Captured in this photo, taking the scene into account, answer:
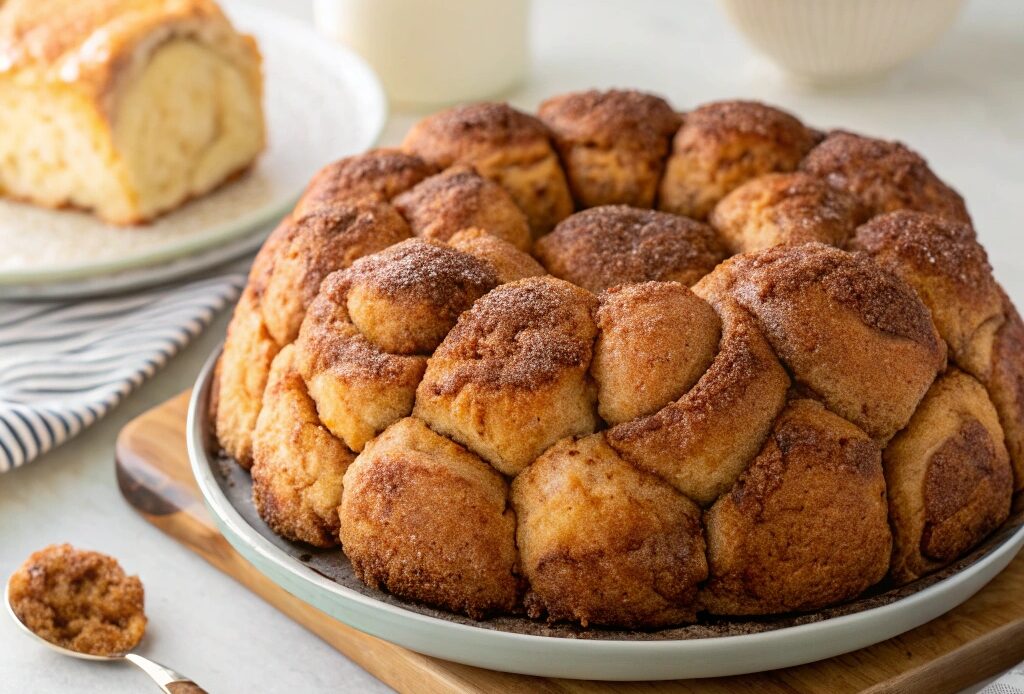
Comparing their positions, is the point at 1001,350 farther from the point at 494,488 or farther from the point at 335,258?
the point at 335,258

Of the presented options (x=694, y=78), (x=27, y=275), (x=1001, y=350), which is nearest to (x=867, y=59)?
→ (x=694, y=78)

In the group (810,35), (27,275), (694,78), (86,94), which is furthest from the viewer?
(694,78)

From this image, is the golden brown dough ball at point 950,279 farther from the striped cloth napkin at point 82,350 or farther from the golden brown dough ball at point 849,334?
the striped cloth napkin at point 82,350

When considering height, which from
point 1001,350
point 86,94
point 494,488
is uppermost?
point 1001,350

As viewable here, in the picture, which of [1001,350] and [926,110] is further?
[926,110]

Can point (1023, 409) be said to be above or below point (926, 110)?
above

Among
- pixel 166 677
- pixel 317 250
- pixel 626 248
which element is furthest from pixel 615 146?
pixel 166 677
